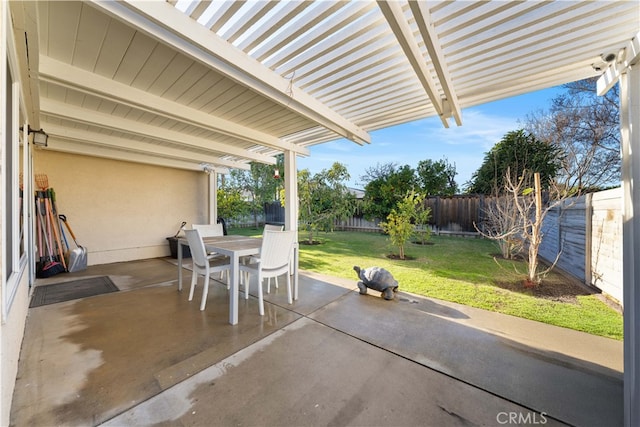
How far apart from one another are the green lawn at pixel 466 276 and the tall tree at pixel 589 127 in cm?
441

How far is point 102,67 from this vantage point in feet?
8.20

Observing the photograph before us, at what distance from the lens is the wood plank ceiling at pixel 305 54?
181 cm

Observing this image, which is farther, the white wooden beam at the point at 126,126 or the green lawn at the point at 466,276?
the white wooden beam at the point at 126,126

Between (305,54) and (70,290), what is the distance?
4983 millimetres

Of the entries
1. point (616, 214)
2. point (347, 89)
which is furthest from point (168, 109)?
point (616, 214)

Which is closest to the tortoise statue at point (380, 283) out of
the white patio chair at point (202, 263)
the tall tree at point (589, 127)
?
the white patio chair at point (202, 263)

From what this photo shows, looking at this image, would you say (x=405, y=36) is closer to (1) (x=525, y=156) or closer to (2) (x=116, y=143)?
(2) (x=116, y=143)

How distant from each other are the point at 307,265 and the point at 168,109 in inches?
156

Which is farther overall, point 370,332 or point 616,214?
point 616,214

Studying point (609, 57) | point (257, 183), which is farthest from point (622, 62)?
point (257, 183)

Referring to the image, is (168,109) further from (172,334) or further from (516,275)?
(516,275)

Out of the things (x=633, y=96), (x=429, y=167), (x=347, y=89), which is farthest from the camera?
(x=429, y=167)

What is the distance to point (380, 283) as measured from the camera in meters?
3.70

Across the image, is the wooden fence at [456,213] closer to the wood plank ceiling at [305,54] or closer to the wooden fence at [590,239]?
the wooden fence at [590,239]
